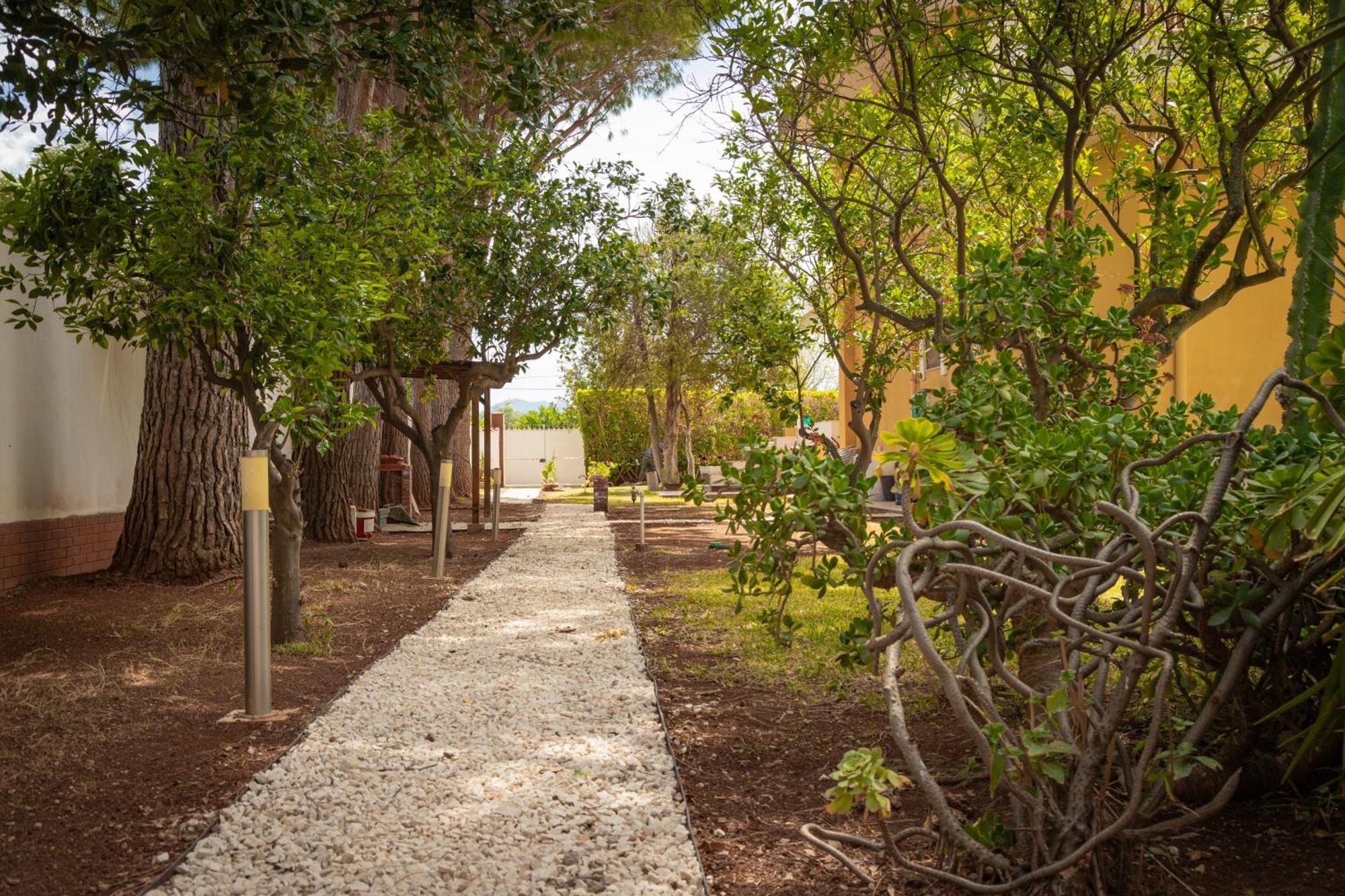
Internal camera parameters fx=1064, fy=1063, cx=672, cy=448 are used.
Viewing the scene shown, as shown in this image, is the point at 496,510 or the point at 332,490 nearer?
the point at 332,490

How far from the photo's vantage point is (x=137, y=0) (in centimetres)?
425

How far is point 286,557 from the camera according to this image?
6.14 m

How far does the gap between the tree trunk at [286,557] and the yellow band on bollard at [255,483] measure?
1.52 metres

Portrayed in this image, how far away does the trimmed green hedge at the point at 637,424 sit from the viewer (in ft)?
90.6

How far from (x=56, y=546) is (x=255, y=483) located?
4.40 metres

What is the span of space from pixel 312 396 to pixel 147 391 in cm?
335

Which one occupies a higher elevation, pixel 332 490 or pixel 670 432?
pixel 670 432

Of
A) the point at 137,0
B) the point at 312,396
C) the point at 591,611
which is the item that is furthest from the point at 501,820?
the point at 591,611

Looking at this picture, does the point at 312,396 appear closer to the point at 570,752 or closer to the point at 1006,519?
the point at 570,752

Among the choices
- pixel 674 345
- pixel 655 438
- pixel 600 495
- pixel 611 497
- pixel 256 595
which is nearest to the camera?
pixel 256 595

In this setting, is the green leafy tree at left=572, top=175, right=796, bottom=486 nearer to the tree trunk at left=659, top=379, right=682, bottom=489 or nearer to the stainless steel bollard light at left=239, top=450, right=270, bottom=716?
the tree trunk at left=659, top=379, right=682, bottom=489

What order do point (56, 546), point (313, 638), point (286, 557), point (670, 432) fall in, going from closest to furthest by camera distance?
point (286, 557) → point (313, 638) → point (56, 546) → point (670, 432)

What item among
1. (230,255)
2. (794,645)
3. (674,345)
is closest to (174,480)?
(230,255)

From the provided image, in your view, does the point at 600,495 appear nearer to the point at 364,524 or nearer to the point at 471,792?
the point at 364,524
